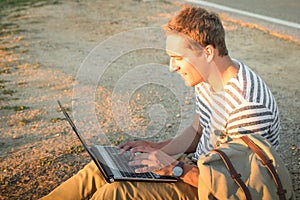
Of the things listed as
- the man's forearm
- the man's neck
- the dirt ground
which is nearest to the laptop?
the man's forearm

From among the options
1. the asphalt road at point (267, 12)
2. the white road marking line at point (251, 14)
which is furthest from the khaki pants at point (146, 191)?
the white road marking line at point (251, 14)

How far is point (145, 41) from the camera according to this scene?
671 centimetres

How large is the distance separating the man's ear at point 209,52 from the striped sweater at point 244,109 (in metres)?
0.15

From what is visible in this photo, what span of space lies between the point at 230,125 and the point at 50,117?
2.47 metres

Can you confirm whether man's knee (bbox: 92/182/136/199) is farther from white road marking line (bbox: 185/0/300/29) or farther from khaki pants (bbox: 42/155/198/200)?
white road marking line (bbox: 185/0/300/29)

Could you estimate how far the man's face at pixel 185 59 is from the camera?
2490mm

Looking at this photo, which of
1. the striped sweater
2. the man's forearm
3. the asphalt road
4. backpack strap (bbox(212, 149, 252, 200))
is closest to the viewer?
backpack strap (bbox(212, 149, 252, 200))

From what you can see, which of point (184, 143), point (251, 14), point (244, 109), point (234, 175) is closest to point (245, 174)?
point (234, 175)

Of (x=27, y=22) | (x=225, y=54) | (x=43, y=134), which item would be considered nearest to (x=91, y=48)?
(x=27, y=22)

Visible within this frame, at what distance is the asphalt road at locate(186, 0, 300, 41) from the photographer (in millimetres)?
7203

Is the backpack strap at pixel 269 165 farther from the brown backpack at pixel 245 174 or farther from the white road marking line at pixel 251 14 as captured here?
the white road marking line at pixel 251 14

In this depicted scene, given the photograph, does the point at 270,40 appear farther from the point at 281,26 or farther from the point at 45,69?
the point at 45,69

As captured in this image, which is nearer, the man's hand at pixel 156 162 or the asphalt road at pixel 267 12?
the man's hand at pixel 156 162

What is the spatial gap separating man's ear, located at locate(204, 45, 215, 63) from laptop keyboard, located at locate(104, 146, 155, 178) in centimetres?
64
